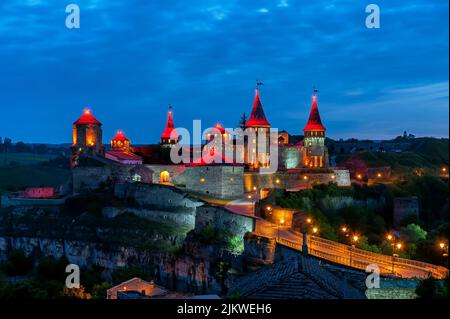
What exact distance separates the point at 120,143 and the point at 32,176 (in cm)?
4247

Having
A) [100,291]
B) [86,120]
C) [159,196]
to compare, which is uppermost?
[86,120]

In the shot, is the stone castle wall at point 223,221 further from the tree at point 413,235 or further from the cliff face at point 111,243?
the tree at point 413,235

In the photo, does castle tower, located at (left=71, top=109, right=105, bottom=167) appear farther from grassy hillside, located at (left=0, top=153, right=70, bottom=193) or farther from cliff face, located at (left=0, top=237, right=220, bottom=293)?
grassy hillside, located at (left=0, top=153, right=70, bottom=193)

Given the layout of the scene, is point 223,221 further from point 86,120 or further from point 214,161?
point 86,120

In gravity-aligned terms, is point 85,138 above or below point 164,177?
above

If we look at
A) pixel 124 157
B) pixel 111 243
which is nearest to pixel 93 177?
pixel 124 157

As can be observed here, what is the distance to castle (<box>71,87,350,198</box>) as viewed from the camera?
3950 centimetres

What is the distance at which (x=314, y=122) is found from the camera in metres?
50.7

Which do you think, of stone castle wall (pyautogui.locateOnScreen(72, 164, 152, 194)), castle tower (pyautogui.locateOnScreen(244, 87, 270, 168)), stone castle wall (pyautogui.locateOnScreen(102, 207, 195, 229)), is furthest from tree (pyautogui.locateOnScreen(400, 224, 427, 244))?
stone castle wall (pyautogui.locateOnScreen(72, 164, 152, 194))

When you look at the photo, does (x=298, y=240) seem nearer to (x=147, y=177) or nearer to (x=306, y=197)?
(x=306, y=197)

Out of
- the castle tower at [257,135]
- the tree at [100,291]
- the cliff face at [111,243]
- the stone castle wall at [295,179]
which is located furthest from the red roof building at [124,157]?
the tree at [100,291]

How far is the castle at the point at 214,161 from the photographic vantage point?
39500 mm

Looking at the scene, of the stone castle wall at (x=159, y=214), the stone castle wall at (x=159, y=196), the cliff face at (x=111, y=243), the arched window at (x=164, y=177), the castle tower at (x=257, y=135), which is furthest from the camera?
the castle tower at (x=257, y=135)

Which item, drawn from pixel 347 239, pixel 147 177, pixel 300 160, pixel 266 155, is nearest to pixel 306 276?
pixel 347 239
